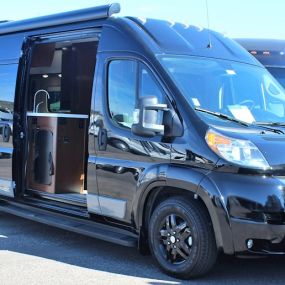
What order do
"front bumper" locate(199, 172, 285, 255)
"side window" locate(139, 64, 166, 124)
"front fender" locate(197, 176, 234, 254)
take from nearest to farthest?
"front bumper" locate(199, 172, 285, 255) → "front fender" locate(197, 176, 234, 254) → "side window" locate(139, 64, 166, 124)

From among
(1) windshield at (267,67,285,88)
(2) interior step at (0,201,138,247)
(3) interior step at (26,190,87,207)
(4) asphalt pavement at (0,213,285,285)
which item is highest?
(1) windshield at (267,67,285,88)

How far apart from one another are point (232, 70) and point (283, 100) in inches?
27.0

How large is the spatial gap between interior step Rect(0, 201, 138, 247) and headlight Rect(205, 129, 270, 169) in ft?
4.47

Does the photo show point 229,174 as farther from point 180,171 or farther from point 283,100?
point 283,100

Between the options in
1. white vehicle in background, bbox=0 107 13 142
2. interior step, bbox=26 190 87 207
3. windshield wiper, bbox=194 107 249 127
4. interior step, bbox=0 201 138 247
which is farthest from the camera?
white vehicle in background, bbox=0 107 13 142

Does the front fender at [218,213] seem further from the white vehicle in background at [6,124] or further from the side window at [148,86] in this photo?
the white vehicle in background at [6,124]

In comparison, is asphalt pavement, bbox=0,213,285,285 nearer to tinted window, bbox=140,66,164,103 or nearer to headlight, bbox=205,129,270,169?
headlight, bbox=205,129,270,169

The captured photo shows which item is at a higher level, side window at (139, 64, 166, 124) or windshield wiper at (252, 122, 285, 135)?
side window at (139, 64, 166, 124)

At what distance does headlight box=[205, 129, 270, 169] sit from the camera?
182 inches

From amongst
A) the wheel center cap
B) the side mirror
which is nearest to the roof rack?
the side mirror

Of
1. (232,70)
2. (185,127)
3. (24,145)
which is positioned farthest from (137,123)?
(24,145)

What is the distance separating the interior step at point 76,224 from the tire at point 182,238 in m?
0.33

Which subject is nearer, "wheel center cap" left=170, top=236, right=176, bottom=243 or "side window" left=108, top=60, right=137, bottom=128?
"wheel center cap" left=170, top=236, right=176, bottom=243

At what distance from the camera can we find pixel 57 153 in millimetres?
7477
